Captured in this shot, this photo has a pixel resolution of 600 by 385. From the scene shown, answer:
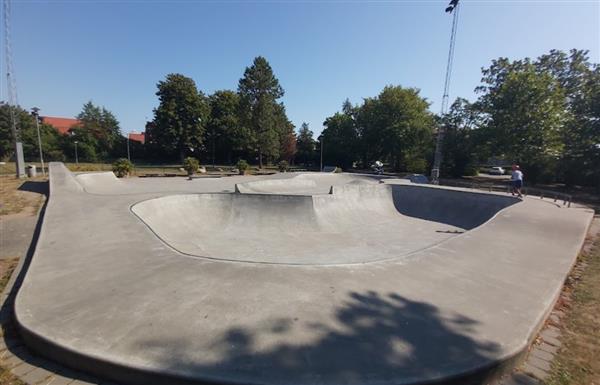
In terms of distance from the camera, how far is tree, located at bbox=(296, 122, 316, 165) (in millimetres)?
55647

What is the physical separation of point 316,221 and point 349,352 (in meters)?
9.22

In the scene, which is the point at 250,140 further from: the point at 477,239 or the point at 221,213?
the point at 477,239

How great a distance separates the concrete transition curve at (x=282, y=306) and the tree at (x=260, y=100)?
3167cm

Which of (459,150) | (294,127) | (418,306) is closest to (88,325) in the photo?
(418,306)

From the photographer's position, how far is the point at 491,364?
281cm

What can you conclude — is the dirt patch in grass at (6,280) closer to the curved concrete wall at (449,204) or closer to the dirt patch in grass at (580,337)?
the dirt patch in grass at (580,337)

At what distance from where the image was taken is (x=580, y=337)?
147 inches

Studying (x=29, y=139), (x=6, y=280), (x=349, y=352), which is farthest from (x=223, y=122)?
(x=349, y=352)

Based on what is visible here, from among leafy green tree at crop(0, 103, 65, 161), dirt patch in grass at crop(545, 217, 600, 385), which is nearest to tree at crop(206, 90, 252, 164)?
leafy green tree at crop(0, 103, 65, 161)

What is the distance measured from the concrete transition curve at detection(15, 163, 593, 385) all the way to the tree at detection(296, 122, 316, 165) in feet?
156

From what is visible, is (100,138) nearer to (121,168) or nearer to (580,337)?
(121,168)

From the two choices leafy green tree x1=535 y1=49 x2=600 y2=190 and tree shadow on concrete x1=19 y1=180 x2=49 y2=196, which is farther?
leafy green tree x1=535 y1=49 x2=600 y2=190

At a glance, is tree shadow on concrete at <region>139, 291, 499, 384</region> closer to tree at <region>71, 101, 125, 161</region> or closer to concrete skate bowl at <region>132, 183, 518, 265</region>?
concrete skate bowl at <region>132, 183, 518, 265</region>

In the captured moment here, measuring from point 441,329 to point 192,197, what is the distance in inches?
449
